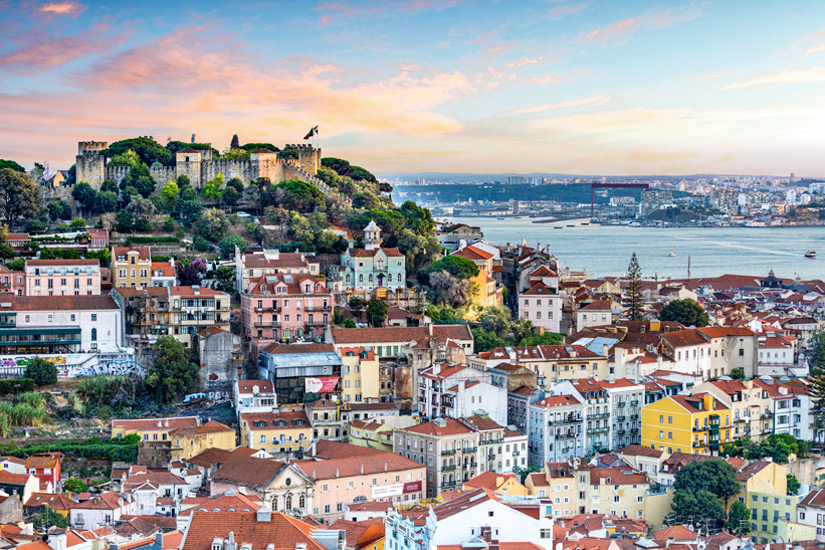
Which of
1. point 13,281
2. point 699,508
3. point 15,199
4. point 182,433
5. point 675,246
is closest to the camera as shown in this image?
point 699,508

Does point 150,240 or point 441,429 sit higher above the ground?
point 150,240

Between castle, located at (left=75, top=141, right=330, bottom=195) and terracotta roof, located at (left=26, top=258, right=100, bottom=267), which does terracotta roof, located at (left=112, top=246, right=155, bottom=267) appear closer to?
terracotta roof, located at (left=26, top=258, right=100, bottom=267)

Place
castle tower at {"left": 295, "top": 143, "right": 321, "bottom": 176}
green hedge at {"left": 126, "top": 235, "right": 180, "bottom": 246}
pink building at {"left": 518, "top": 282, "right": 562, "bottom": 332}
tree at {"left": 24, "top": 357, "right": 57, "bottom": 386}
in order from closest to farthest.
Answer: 1. tree at {"left": 24, "top": 357, "right": 57, "bottom": 386}
2. pink building at {"left": 518, "top": 282, "right": 562, "bottom": 332}
3. green hedge at {"left": 126, "top": 235, "right": 180, "bottom": 246}
4. castle tower at {"left": 295, "top": 143, "right": 321, "bottom": 176}

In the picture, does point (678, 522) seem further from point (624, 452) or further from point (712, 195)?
point (712, 195)

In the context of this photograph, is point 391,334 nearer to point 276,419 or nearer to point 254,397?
point 254,397

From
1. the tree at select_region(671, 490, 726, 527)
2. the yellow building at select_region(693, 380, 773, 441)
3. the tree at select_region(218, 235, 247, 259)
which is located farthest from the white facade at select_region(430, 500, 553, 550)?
the tree at select_region(218, 235, 247, 259)

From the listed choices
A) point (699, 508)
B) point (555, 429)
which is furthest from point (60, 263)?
point (699, 508)
